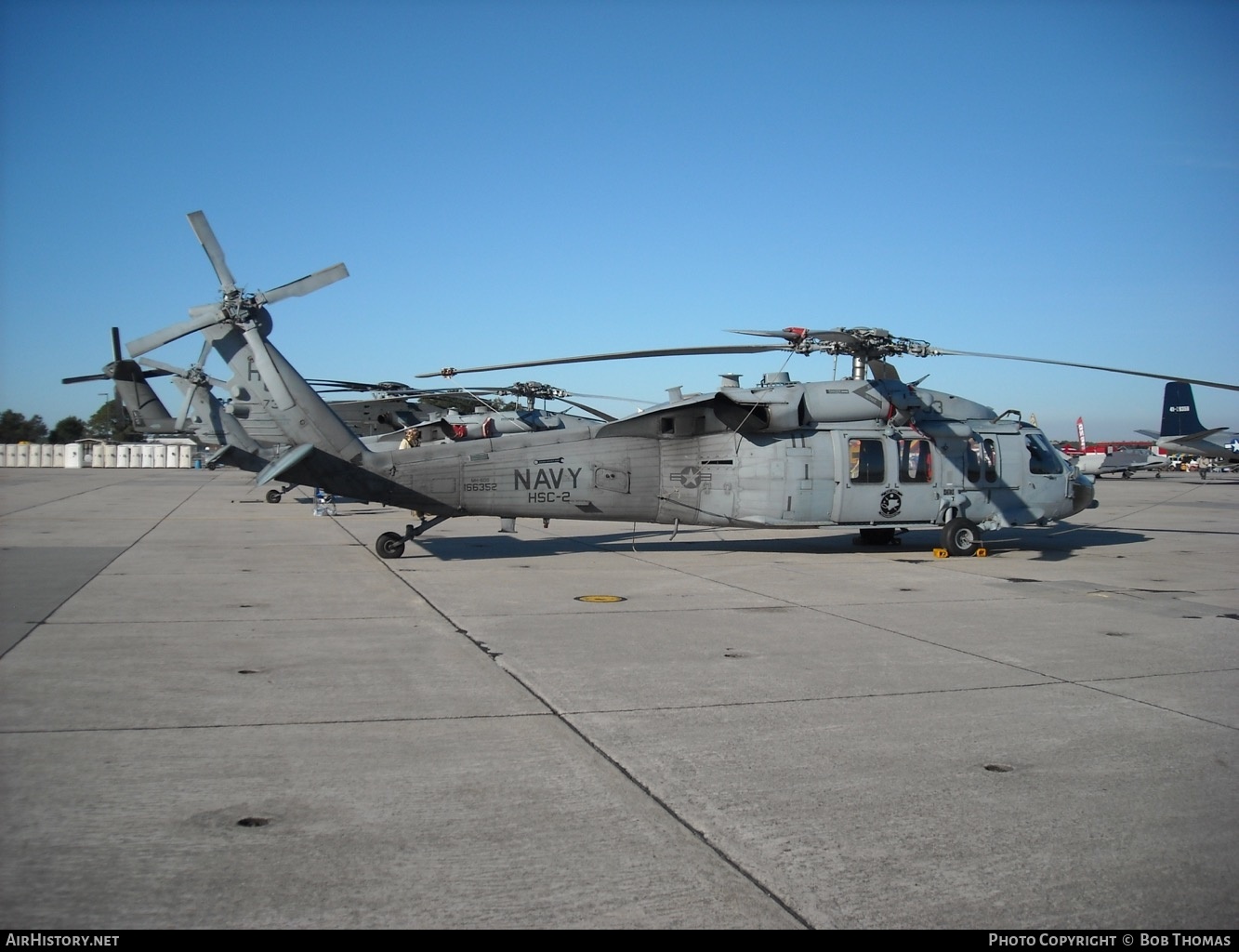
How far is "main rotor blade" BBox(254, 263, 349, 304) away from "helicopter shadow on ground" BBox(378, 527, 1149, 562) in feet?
15.1

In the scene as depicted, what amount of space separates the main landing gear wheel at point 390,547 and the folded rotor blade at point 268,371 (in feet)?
8.31

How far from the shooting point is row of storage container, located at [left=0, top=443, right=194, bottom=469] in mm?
79625

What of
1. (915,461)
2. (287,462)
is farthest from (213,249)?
(915,461)

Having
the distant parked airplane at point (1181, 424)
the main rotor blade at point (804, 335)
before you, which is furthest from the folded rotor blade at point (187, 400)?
the distant parked airplane at point (1181, 424)

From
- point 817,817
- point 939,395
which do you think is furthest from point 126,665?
point 939,395

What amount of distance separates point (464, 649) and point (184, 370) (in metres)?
25.0

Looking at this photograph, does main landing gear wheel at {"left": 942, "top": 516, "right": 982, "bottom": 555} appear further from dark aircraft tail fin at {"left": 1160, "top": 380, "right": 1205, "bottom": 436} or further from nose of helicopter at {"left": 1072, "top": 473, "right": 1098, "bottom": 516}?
dark aircraft tail fin at {"left": 1160, "top": 380, "right": 1205, "bottom": 436}

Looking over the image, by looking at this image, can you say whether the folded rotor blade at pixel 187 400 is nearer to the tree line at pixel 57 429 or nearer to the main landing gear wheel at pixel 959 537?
the main landing gear wheel at pixel 959 537

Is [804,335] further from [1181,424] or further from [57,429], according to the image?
[57,429]

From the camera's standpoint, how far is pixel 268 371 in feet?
49.1

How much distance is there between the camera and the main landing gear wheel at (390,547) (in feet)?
50.1

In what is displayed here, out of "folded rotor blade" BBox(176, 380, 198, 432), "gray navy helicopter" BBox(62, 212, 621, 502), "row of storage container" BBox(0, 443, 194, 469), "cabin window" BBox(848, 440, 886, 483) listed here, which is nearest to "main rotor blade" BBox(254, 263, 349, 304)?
"gray navy helicopter" BBox(62, 212, 621, 502)

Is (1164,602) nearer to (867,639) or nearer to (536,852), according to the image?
(867,639)

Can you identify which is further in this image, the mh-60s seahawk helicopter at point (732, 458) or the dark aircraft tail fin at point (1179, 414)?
the dark aircraft tail fin at point (1179, 414)
